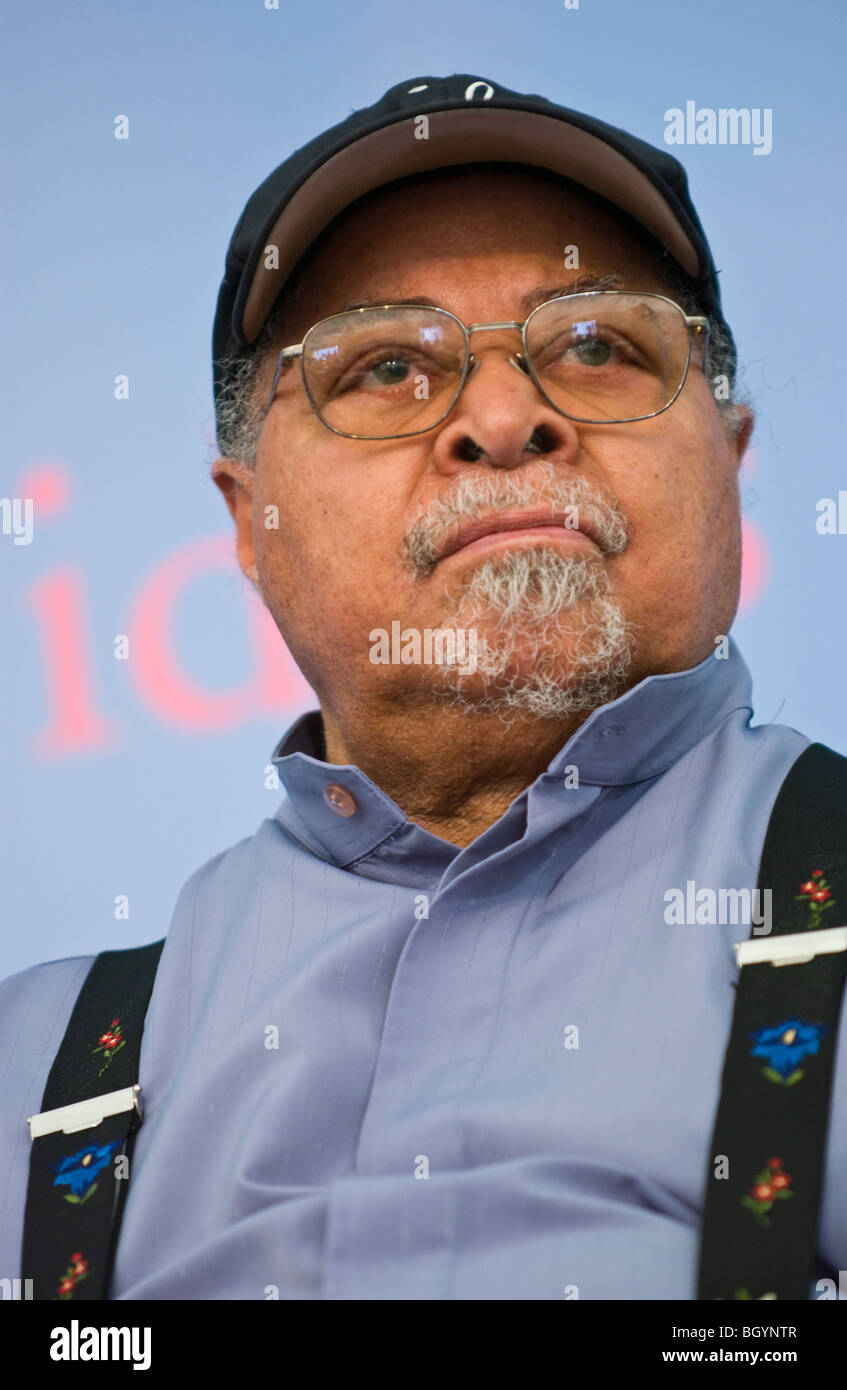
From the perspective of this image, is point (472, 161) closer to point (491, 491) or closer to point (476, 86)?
point (476, 86)

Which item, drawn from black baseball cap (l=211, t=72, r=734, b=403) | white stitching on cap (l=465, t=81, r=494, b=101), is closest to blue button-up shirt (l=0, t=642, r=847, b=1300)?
black baseball cap (l=211, t=72, r=734, b=403)

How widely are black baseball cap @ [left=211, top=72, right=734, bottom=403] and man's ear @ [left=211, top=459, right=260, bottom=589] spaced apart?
19cm

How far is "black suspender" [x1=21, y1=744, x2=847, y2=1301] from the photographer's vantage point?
733mm

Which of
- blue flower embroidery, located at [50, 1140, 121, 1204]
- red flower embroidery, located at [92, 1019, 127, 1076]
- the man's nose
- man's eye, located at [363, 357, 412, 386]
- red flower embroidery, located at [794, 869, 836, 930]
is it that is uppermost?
man's eye, located at [363, 357, 412, 386]

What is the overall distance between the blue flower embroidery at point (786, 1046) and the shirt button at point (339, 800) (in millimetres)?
376

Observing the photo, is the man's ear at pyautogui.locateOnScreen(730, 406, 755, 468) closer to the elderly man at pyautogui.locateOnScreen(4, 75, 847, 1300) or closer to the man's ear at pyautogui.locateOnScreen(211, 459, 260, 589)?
the elderly man at pyautogui.locateOnScreen(4, 75, 847, 1300)

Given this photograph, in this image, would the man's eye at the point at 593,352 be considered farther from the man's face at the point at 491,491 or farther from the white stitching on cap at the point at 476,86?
the white stitching on cap at the point at 476,86

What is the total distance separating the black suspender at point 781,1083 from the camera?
0.73m

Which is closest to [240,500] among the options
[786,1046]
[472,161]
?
[472,161]

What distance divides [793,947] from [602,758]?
22cm

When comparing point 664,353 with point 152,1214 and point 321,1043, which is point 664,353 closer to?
point 321,1043
